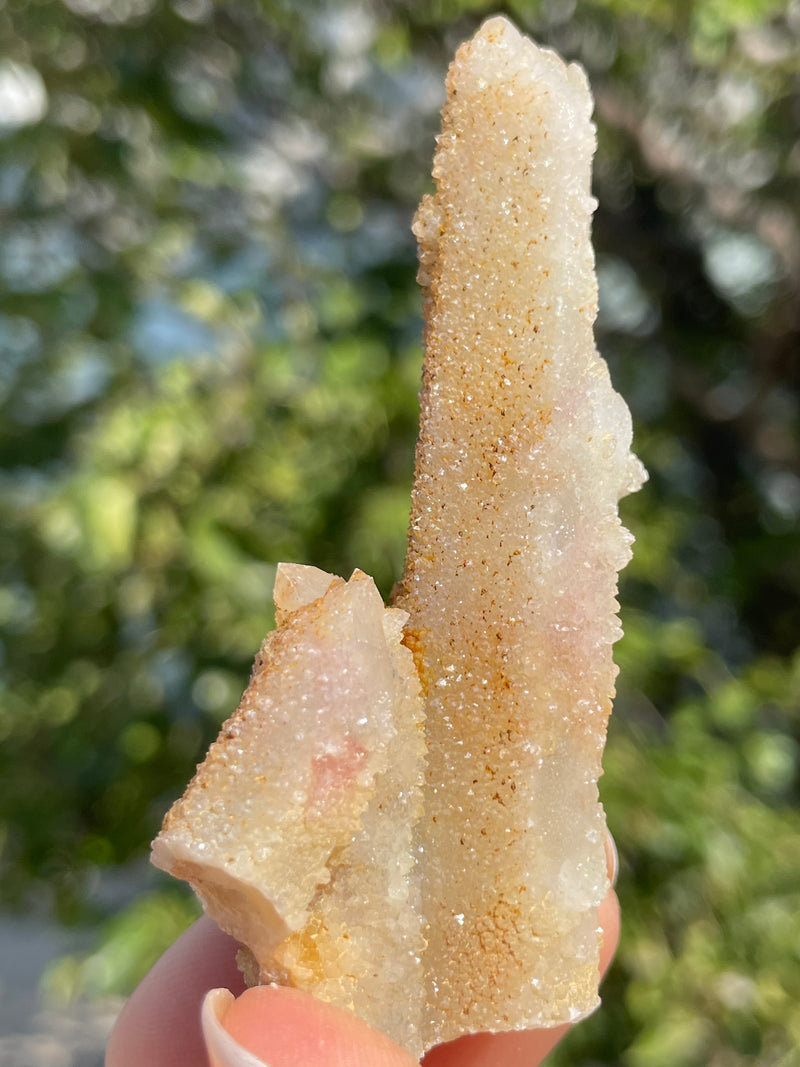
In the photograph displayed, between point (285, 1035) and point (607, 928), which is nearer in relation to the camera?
point (285, 1035)

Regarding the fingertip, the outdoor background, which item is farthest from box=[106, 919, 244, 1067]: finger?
the fingertip

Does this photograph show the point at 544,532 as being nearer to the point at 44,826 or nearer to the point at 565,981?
the point at 565,981

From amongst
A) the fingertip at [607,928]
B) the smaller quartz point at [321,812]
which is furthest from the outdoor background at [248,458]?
the smaller quartz point at [321,812]

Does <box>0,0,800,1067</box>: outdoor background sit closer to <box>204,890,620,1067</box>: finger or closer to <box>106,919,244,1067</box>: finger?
<box>106,919,244,1067</box>: finger

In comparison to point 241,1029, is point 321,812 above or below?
above

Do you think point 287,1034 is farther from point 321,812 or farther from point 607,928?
point 607,928

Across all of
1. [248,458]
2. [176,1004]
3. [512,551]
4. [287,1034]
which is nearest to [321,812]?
[287,1034]
